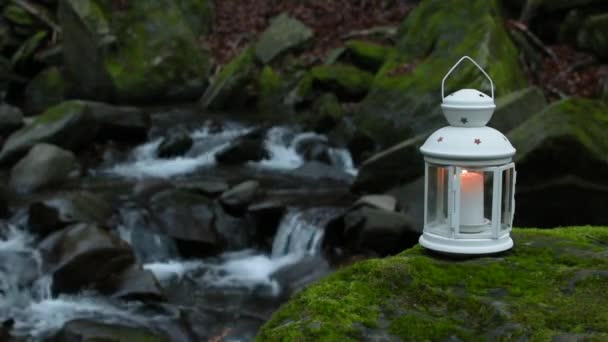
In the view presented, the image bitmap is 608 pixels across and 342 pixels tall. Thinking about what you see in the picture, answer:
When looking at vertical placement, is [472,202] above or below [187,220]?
above

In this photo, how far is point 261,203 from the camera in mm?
9492

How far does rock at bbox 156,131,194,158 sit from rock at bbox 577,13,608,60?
277 inches

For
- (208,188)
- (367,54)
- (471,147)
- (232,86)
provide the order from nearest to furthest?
(471,147), (208,188), (367,54), (232,86)

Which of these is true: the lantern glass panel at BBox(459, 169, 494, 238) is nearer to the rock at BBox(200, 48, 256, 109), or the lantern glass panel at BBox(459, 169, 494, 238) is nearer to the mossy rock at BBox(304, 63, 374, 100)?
the mossy rock at BBox(304, 63, 374, 100)

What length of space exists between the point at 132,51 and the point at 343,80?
572 centimetres

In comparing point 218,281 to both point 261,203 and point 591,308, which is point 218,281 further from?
point 591,308

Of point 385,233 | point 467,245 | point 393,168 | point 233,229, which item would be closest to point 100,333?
point 233,229

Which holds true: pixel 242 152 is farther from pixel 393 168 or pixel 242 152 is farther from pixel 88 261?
pixel 88 261

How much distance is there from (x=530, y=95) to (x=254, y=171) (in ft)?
14.1

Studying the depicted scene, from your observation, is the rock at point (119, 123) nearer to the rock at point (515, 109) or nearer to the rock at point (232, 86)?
the rock at point (232, 86)

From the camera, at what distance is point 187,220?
8977 millimetres

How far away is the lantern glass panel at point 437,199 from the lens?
11.4 ft

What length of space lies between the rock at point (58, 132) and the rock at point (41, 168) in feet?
1.82

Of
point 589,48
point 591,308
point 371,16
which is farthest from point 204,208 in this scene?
point 371,16
